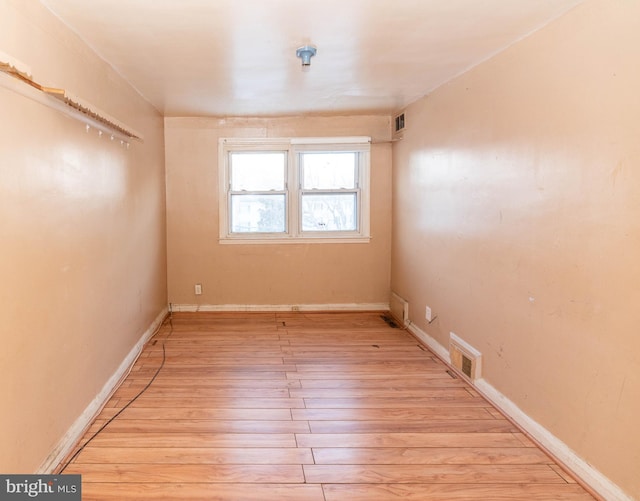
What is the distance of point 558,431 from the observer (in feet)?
7.04

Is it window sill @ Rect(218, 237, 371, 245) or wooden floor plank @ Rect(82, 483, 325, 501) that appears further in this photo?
window sill @ Rect(218, 237, 371, 245)

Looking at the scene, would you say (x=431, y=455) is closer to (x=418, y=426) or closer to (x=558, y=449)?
(x=418, y=426)

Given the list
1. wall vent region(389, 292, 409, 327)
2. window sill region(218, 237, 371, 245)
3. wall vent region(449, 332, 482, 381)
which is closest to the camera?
wall vent region(449, 332, 482, 381)

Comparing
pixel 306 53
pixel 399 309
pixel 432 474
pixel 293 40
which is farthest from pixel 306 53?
pixel 399 309

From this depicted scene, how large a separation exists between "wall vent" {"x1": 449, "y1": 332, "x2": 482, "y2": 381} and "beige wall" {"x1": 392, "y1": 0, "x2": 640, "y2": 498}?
0.26ft

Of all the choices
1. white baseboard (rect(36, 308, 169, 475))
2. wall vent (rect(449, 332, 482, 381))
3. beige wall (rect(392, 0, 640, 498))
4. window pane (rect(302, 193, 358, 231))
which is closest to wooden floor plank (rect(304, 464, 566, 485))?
beige wall (rect(392, 0, 640, 498))

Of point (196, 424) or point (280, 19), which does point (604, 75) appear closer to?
point (280, 19)

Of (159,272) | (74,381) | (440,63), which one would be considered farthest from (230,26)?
(159,272)

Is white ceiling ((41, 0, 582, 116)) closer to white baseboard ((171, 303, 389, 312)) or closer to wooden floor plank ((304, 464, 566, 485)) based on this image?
wooden floor plank ((304, 464, 566, 485))

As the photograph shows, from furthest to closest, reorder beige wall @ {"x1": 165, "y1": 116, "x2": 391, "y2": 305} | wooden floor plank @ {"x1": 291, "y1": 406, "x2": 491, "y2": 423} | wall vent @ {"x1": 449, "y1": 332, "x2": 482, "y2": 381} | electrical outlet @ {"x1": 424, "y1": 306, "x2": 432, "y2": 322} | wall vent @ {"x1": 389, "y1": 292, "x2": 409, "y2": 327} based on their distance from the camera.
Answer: beige wall @ {"x1": 165, "y1": 116, "x2": 391, "y2": 305}, wall vent @ {"x1": 389, "y1": 292, "x2": 409, "y2": 327}, electrical outlet @ {"x1": 424, "y1": 306, "x2": 432, "y2": 322}, wall vent @ {"x1": 449, "y1": 332, "x2": 482, "y2": 381}, wooden floor plank @ {"x1": 291, "y1": 406, "x2": 491, "y2": 423}

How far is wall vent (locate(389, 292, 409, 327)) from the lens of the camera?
14.6 feet

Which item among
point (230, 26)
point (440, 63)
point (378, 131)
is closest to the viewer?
point (230, 26)

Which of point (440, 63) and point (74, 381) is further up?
point (440, 63)

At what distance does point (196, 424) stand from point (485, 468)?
5.18 feet
